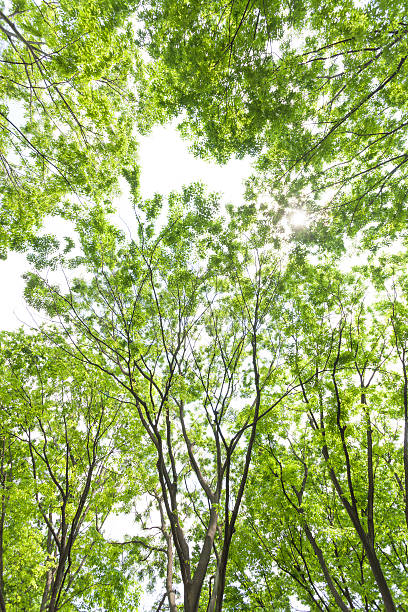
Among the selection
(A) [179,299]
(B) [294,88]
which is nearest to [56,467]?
(A) [179,299]

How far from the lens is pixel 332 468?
6996 millimetres

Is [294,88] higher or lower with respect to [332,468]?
higher

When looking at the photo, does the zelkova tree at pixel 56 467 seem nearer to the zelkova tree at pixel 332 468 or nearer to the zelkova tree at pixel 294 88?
the zelkova tree at pixel 332 468

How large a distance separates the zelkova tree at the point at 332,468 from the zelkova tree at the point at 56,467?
416 cm

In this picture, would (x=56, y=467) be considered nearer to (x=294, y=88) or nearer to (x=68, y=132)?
(x=68, y=132)

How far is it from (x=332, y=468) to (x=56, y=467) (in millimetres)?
7419

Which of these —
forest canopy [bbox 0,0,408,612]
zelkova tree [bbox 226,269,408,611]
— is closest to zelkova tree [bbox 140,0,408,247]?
forest canopy [bbox 0,0,408,612]

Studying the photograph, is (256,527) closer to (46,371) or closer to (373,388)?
(373,388)

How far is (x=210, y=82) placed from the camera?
4.98 meters

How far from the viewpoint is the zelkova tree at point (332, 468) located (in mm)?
7047

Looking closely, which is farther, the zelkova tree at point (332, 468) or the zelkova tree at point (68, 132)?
the zelkova tree at point (332, 468)

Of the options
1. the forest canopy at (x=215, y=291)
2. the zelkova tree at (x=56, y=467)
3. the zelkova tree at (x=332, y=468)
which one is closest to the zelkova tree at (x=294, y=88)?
the forest canopy at (x=215, y=291)

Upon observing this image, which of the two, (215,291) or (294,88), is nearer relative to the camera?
(294,88)

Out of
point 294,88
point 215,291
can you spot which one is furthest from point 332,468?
point 294,88
